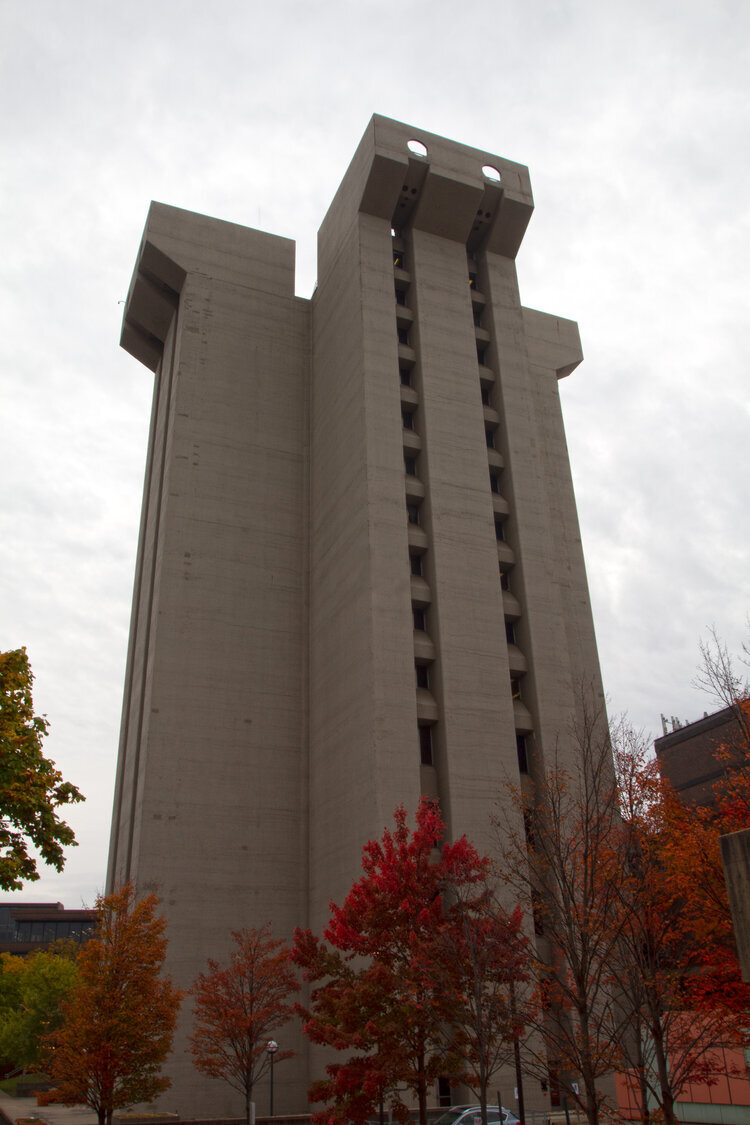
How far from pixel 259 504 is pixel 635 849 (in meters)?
34.2

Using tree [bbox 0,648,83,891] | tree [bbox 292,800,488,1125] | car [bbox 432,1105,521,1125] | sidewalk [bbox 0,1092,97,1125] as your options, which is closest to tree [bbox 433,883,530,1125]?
tree [bbox 292,800,488,1125]

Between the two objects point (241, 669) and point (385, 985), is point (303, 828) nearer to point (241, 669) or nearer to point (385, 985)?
point (241, 669)

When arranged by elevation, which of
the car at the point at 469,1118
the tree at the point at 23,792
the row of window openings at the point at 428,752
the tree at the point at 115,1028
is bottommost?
the car at the point at 469,1118

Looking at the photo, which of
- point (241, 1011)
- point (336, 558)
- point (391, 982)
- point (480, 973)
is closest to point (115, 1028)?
point (241, 1011)

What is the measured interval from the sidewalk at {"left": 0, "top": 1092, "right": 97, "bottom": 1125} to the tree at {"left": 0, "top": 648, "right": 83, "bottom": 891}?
24589 mm

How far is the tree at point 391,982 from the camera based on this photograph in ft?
82.2

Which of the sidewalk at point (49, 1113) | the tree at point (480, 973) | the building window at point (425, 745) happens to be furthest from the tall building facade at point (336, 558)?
the tree at point (480, 973)

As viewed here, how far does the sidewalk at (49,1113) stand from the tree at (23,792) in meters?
24.6

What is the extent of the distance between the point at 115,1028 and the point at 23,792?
17.4 m

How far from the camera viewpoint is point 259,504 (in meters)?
52.2

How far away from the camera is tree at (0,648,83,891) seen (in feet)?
56.8

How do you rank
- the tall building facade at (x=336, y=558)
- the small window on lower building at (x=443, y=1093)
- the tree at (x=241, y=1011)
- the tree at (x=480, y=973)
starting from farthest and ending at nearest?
the tall building facade at (x=336, y=558)
the small window on lower building at (x=443, y=1093)
the tree at (x=241, y=1011)
the tree at (x=480, y=973)

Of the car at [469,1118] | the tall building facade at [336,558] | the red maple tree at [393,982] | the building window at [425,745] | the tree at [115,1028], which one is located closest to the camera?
the red maple tree at [393,982]

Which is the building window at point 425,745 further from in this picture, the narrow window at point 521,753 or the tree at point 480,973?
the tree at point 480,973
